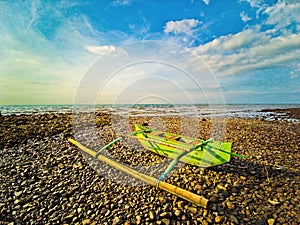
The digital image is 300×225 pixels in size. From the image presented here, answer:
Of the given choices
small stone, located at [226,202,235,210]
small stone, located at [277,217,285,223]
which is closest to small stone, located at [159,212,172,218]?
small stone, located at [226,202,235,210]

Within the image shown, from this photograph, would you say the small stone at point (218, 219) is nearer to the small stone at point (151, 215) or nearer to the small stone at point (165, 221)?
the small stone at point (165, 221)

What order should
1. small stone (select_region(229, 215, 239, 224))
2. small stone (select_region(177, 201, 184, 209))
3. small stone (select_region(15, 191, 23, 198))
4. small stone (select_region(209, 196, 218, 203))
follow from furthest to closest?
small stone (select_region(15, 191, 23, 198)) → small stone (select_region(209, 196, 218, 203)) → small stone (select_region(177, 201, 184, 209)) → small stone (select_region(229, 215, 239, 224))

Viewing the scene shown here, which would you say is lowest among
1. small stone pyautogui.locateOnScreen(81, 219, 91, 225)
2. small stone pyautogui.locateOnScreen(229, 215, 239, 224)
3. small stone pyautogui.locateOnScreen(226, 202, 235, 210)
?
small stone pyautogui.locateOnScreen(81, 219, 91, 225)

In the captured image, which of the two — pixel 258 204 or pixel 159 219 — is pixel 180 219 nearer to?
pixel 159 219

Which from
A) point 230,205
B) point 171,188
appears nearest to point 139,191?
point 171,188

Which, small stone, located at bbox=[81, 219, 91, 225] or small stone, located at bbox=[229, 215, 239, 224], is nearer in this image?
small stone, located at bbox=[229, 215, 239, 224]

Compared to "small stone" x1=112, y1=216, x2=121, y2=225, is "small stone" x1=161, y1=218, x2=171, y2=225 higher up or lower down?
higher up

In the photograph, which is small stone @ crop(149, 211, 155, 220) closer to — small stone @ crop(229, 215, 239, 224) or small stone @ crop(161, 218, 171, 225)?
small stone @ crop(161, 218, 171, 225)

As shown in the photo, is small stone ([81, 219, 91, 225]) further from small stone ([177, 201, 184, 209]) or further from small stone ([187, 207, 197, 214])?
small stone ([187, 207, 197, 214])

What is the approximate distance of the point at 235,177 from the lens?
188 inches

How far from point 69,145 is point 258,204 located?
744cm

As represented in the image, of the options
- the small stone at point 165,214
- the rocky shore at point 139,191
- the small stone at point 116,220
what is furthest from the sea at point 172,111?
the small stone at point 116,220

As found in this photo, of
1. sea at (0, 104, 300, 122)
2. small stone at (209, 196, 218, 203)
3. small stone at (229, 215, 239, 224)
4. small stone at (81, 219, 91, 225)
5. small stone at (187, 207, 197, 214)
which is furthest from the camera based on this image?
sea at (0, 104, 300, 122)

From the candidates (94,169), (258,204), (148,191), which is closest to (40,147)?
(94,169)
